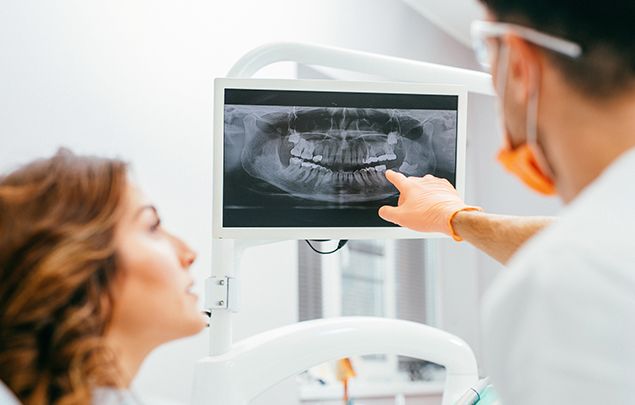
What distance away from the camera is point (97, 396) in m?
1.18

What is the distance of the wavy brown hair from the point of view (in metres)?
1.17

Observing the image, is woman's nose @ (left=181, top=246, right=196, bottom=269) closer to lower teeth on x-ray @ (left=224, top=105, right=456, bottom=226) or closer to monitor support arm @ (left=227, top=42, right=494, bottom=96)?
lower teeth on x-ray @ (left=224, top=105, right=456, bottom=226)

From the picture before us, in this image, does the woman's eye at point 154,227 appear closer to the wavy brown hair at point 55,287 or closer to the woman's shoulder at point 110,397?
the wavy brown hair at point 55,287

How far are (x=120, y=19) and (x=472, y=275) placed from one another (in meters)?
3.02

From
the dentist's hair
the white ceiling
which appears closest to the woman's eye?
the dentist's hair

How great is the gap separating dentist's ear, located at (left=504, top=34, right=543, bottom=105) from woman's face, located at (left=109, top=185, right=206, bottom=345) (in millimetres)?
551

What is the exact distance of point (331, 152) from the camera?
75.6 inches

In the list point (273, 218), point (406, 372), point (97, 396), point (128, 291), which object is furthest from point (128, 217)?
point (406, 372)

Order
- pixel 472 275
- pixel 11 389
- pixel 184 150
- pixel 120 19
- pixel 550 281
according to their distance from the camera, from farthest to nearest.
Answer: pixel 472 275 → pixel 184 150 → pixel 120 19 → pixel 11 389 → pixel 550 281

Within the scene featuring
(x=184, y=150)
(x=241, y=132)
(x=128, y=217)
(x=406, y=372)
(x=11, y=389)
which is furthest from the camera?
(x=406, y=372)

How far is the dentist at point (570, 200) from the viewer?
969mm

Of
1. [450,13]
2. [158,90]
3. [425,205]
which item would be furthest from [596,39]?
[450,13]

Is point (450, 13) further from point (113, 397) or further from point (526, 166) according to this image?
point (113, 397)

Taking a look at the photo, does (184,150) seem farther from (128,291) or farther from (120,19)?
(128,291)
